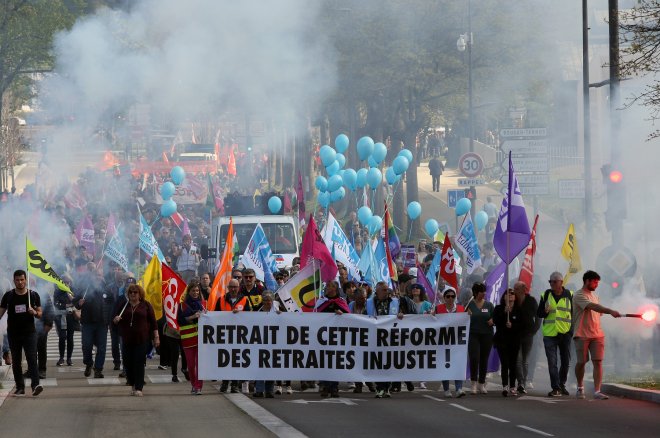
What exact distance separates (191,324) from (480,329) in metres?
3.63

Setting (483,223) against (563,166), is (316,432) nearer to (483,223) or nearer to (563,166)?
(483,223)

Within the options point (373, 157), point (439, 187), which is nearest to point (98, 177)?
point (373, 157)

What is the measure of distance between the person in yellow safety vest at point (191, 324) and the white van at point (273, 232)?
1100 cm

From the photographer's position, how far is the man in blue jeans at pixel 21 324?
18.7m

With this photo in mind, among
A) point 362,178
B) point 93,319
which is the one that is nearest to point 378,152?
point 362,178

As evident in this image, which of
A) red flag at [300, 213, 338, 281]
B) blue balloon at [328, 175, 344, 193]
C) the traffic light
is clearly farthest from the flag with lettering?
blue balloon at [328, 175, 344, 193]

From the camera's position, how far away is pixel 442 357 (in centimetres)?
1900

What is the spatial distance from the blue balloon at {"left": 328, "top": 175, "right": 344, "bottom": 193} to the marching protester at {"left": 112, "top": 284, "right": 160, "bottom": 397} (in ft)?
64.3

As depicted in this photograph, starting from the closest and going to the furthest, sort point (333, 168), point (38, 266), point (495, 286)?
point (38, 266), point (495, 286), point (333, 168)

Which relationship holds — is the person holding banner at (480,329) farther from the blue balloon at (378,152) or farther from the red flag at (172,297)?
the blue balloon at (378,152)

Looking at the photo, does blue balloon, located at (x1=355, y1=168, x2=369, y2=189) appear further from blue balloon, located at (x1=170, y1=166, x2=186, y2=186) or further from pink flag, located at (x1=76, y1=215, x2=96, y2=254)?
blue balloon, located at (x1=170, y1=166, x2=186, y2=186)

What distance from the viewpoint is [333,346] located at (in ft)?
62.1

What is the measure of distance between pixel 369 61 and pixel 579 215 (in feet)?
34.6

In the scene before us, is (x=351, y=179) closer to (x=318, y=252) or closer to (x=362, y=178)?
(x=362, y=178)
